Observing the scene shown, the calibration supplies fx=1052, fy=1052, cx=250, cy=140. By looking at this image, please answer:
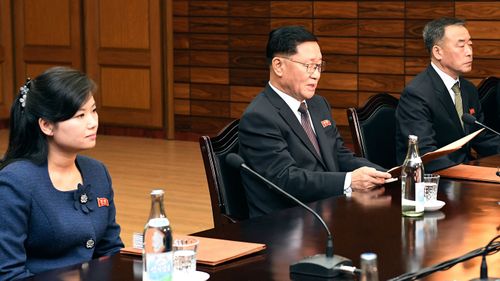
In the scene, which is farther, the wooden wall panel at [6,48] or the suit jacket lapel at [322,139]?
the wooden wall panel at [6,48]

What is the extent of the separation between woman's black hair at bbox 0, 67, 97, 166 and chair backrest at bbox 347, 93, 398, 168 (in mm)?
2063

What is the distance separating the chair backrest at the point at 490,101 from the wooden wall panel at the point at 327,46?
250cm

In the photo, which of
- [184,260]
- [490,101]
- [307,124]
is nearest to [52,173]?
[184,260]

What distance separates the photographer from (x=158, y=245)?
2.52 meters

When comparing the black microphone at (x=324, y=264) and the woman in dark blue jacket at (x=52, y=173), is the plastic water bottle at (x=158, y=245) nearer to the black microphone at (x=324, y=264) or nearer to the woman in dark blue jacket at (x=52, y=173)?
the black microphone at (x=324, y=264)

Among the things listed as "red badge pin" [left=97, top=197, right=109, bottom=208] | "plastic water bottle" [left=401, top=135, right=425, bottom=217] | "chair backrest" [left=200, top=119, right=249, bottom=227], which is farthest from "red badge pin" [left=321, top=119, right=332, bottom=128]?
"red badge pin" [left=97, top=197, right=109, bottom=208]

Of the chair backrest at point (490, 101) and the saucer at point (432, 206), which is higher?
the chair backrest at point (490, 101)

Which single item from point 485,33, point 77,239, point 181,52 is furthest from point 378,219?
point 181,52

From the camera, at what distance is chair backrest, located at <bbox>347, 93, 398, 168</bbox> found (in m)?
5.06

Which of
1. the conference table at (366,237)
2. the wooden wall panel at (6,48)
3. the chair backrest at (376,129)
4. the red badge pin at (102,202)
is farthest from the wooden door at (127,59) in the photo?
the red badge pin at (102,202)

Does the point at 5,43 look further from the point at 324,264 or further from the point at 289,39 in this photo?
the point at 324,264

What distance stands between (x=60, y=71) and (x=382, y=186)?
1478 millimetres

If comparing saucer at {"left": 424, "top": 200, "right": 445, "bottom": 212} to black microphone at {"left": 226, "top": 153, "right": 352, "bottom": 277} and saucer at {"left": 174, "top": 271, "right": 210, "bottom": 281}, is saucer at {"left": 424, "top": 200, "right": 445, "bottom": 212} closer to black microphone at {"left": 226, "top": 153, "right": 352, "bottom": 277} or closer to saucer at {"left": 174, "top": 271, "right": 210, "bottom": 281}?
black microphone at {"left": 226, "top": 153, "right": 352, "bottom": 277}

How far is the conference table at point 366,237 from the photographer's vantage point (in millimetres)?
2748
